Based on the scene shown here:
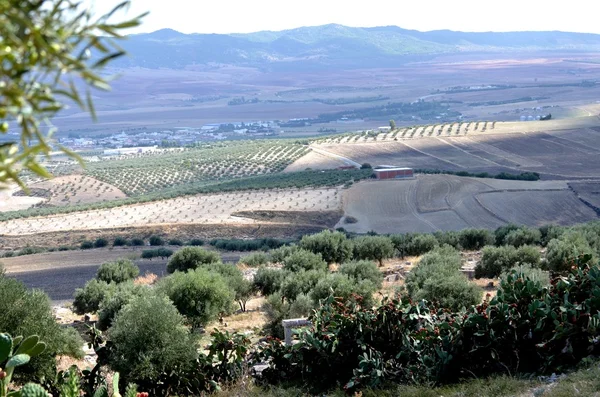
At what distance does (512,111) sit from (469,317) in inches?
6453

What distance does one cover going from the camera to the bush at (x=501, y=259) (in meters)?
21.3

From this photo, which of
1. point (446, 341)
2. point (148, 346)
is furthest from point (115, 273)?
point (446, 341)

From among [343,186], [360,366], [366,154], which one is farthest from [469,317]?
[366,154]

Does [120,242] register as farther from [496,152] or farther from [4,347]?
[496,152]

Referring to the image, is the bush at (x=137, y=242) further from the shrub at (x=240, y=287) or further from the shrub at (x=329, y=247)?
the shrub at (x=240, y=287)

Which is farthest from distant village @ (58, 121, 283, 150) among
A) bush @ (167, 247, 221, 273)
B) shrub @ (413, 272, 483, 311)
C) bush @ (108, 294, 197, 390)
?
bush @ (108, 294, 197, 390)

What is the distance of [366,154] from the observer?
3841 inches

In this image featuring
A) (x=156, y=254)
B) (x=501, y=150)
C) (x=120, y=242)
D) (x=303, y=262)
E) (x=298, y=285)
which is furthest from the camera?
(x=501, y=150)

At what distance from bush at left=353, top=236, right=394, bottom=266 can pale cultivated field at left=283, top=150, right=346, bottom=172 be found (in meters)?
59.7

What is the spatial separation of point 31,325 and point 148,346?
1696 mm

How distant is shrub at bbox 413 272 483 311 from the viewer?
1404 centimetres

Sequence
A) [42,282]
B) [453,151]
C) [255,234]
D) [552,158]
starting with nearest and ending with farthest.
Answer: [42,282] < [255,234] < [552,158] < [453,151]

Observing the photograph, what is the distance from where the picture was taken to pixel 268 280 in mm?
21453

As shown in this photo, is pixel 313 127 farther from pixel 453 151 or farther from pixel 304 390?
pixel 304 390
